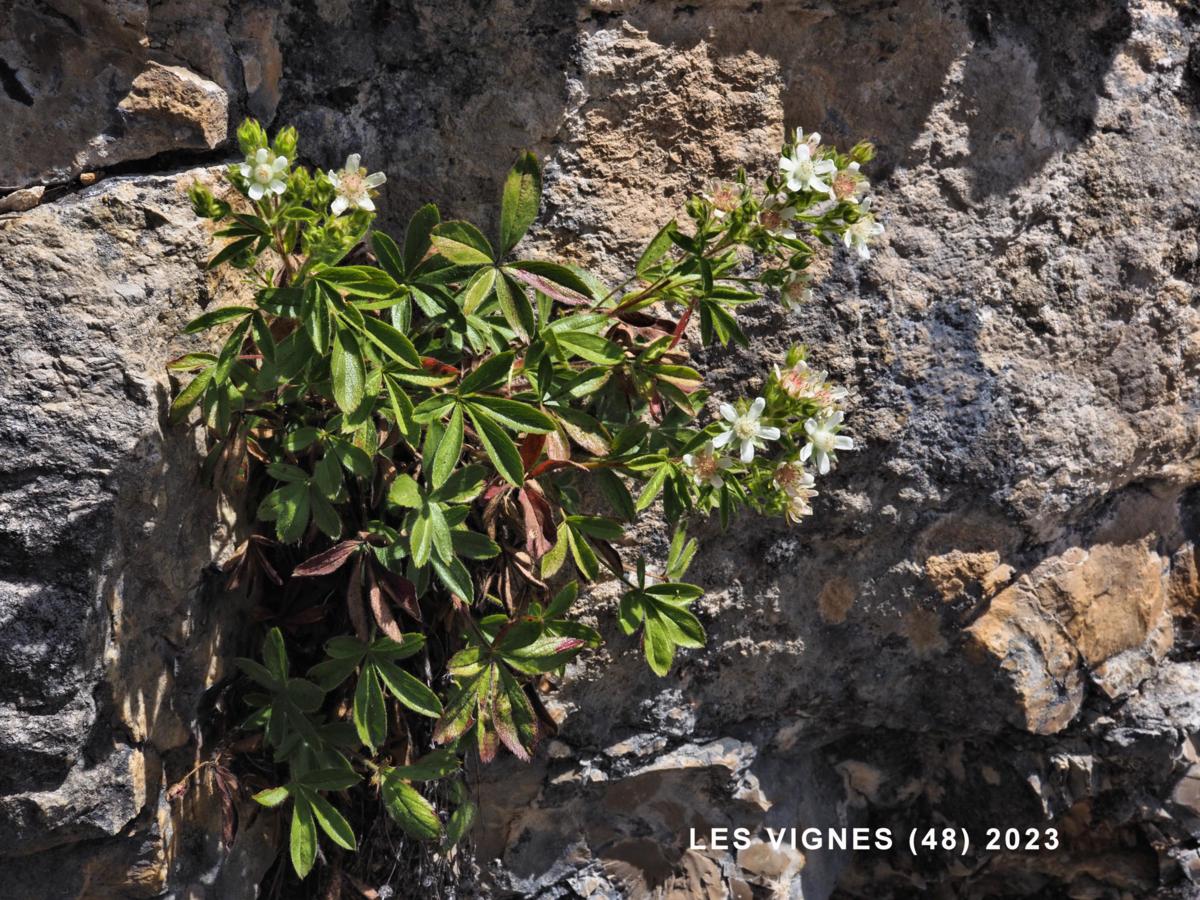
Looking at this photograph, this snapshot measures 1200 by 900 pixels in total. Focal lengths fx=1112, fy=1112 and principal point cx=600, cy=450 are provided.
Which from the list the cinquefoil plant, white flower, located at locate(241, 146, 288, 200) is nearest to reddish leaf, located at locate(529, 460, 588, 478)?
the cinquefoil plant

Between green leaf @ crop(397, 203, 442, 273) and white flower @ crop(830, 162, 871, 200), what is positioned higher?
white flower @ crop(830, 162, 871, 200)

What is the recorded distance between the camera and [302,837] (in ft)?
6.93

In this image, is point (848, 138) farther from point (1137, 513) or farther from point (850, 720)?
point (850, 720)

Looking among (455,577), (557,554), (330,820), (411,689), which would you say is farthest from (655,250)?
(330,820)

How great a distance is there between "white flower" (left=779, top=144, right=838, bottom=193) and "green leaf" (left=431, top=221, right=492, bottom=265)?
54 cm

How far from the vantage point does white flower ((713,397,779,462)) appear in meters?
1.91

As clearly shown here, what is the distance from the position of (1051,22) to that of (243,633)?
2.26 meters

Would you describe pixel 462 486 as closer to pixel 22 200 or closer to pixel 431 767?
pixel 431 767

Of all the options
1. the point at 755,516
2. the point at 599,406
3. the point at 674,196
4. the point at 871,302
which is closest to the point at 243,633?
the point at 599,406

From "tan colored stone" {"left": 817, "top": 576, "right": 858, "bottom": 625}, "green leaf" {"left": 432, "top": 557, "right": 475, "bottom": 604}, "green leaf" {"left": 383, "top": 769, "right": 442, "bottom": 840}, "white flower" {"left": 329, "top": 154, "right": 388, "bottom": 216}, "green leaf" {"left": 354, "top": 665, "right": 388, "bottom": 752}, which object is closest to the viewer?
"white flower" {"left": 329, "top": 154, "right": 388, "bottom": 216}

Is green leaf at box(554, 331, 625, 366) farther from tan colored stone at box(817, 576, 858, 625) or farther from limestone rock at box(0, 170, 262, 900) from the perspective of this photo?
tan colored stone at box(817, 576, 858, 625)

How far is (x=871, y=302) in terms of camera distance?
8.21 feet

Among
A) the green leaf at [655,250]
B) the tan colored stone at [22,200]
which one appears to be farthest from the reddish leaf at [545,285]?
the tan colored stone at [22,200]

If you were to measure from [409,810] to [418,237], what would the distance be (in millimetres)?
1083
